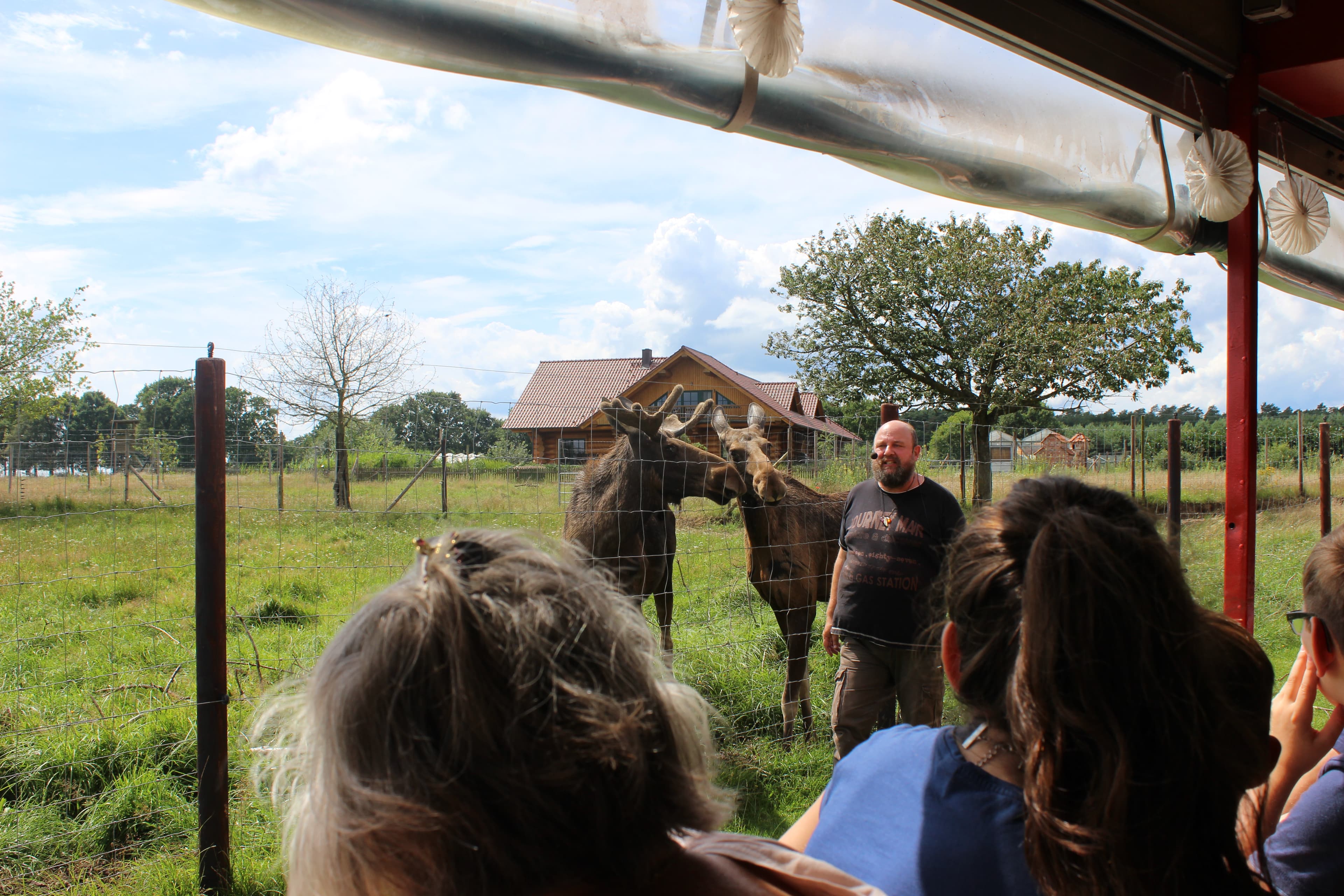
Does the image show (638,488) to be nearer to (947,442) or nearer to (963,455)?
(963,455)

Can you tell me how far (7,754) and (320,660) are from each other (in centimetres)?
410

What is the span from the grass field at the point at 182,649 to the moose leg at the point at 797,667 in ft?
0.51

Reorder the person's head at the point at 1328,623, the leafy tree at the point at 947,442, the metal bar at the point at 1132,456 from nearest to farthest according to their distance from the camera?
the person's head at the point at 1328,623 → the leafy tree at the point at 947,442 → the metal bar at the point at 1132,456

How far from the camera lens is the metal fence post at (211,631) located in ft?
9.26

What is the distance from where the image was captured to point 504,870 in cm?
72

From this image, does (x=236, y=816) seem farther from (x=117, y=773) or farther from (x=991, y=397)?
(x=991, y=397)

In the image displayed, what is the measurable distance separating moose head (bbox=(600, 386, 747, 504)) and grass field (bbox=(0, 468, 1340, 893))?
21.6 inches

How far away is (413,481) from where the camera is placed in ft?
14.5

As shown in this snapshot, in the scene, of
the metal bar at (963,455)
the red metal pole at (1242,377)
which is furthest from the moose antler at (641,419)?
the red metal pole at (1242,377)

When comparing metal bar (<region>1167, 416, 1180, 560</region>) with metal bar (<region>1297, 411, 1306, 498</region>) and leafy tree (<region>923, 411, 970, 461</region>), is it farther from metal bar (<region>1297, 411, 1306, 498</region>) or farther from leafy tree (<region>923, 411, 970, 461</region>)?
metal bar (<region>1297, 411, 1306, 498</region>)

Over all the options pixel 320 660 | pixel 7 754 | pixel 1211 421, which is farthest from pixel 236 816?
pixel 1211 421

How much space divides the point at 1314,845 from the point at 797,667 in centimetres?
348

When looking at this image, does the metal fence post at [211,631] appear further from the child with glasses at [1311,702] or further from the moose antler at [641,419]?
the child with glasses at [1311,702]

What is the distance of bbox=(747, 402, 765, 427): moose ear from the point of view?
480 centimetres
